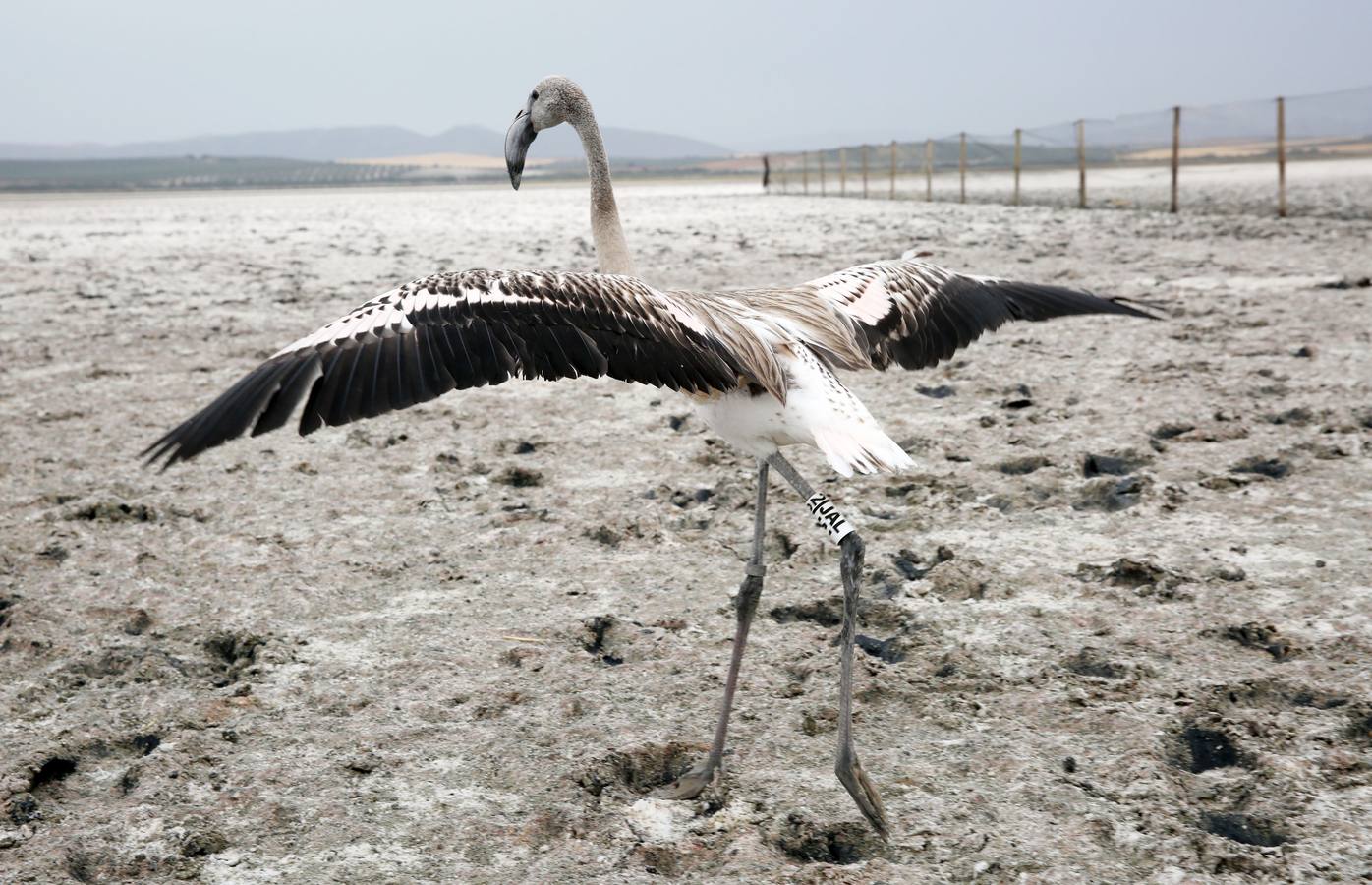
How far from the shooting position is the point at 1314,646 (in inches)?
139

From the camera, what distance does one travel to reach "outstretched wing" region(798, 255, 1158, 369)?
368 centimetres

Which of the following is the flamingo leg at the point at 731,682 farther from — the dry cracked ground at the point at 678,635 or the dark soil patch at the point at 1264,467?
the dark soil patch at the point at 1264,467

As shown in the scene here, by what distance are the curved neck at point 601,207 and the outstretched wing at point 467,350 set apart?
29.9 inches

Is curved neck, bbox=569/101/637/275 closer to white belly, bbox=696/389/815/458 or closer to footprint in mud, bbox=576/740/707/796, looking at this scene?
white belly, bbox=696/389/815/458

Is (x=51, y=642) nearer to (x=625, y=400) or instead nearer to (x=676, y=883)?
(x=676, y=883)

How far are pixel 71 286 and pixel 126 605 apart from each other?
9091 mm

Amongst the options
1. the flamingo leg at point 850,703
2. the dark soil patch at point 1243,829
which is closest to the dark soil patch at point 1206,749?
the dark soil patch at point 1243,829

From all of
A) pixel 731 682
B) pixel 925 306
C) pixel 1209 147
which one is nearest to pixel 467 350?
pixel 731 682

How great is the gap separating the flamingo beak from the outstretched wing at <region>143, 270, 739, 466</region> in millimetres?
960

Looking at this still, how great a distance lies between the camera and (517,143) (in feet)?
12.9

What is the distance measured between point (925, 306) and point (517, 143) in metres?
1.49

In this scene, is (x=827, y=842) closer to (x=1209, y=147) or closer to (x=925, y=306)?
(x=925, y=306)

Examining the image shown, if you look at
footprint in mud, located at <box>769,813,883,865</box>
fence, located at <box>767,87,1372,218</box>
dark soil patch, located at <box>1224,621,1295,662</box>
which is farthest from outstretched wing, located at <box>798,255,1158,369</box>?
fence, located at <box>767,87,1372,218</box>

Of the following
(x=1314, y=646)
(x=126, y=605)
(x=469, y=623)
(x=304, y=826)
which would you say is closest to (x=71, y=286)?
(x=126, y=605)
